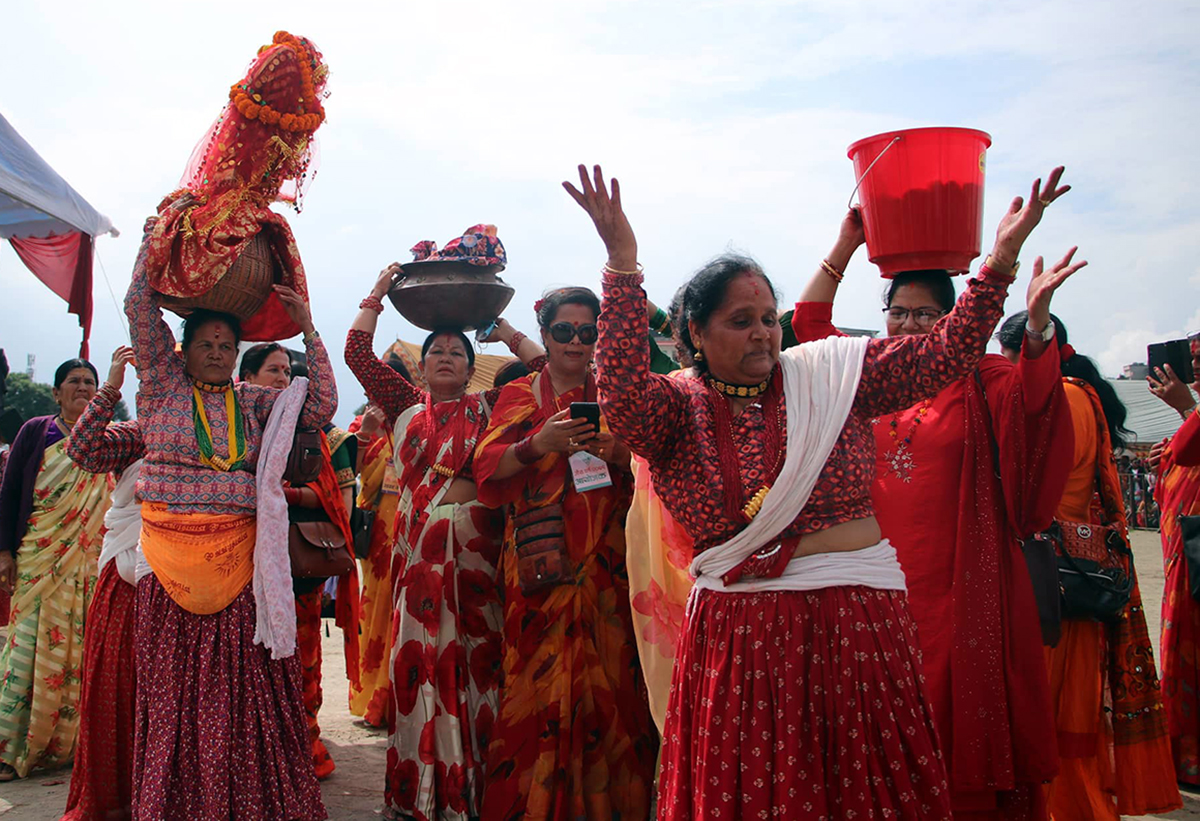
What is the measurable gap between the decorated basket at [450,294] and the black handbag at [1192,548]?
4071 mm

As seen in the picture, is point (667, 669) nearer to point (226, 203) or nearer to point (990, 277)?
point (990, 277)

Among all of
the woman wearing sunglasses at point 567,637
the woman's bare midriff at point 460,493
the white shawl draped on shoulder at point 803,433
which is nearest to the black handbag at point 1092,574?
the woman wearing sunglasses at point 567,637

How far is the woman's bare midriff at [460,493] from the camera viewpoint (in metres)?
4.92

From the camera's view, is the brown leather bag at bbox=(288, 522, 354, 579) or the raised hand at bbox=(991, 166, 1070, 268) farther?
the brown leather bag at bbox=(288, 522, 354, 579)

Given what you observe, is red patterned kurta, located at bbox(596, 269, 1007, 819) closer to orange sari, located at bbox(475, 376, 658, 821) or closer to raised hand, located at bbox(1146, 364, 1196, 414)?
orange sari, located at bbox(475, 376, 658, 821)

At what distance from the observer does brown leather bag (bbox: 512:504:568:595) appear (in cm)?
429

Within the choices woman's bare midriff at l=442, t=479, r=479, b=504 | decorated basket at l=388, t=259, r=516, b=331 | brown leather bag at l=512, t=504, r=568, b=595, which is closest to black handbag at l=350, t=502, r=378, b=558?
decorated basket at l=388, t=259, r=516, b=331

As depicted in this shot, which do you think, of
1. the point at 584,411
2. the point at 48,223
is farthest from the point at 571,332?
the point at 48,223

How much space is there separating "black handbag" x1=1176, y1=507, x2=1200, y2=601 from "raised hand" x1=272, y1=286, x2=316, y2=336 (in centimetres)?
498

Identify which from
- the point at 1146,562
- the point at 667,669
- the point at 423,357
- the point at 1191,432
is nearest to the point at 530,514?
the point at 667,669

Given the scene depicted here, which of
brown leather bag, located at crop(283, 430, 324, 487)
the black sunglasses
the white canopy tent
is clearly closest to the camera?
the black sunglasses

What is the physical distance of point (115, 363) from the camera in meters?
4.81

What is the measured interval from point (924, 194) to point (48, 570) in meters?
5.70

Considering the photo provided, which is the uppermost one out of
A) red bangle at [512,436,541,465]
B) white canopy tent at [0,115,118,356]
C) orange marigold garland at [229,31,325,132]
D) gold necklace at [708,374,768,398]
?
white canopy tent at [0,115,118,356]
